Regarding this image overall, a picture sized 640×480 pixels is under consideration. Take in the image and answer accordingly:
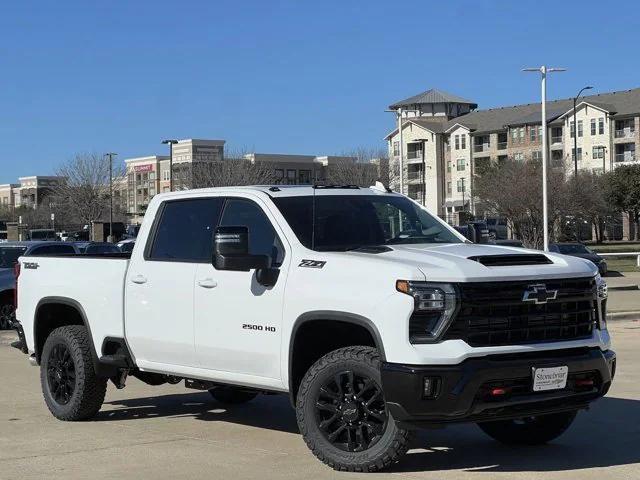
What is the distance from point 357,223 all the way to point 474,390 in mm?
2041

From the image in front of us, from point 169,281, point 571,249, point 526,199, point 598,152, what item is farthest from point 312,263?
point 598,152

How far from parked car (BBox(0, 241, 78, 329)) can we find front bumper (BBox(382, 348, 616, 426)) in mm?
14279

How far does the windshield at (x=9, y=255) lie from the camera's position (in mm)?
21219

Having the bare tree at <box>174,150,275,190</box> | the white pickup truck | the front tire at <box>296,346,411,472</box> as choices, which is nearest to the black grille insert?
the white pickup truck

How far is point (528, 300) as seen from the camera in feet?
22.7

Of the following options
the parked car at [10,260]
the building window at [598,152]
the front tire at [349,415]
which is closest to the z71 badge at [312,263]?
the front tire at [349,415]

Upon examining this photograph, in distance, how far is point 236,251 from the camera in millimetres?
7609

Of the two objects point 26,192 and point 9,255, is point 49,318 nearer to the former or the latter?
point 9,255

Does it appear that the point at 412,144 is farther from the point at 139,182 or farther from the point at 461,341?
the point at 461,341

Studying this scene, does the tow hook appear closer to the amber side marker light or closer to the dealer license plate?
the amber side marker light

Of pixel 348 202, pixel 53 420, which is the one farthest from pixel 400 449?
pixel 53 420

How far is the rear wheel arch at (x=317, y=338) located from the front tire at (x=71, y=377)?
2.61 metres

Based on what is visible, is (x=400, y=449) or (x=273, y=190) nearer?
(x=400, y=449)

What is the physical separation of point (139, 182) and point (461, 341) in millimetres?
120028
